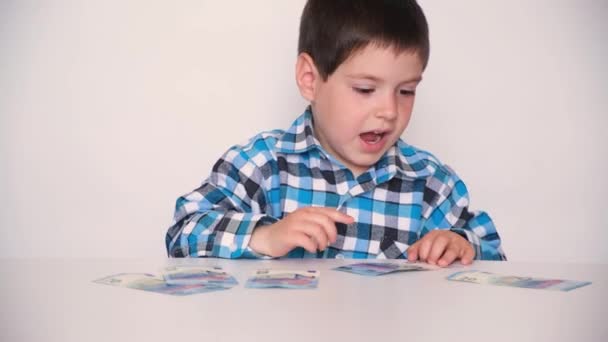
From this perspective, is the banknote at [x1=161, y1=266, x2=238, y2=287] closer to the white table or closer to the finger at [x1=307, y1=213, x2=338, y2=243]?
the white table

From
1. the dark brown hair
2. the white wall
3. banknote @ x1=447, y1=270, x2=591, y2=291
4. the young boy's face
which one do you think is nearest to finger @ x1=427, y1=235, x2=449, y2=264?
banknote @ x1=447, y1=270, x2=591, y2=291

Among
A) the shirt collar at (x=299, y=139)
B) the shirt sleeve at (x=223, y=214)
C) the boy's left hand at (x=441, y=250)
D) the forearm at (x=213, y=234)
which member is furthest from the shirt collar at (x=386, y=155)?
the boy's left hand at (x=441, y=250)

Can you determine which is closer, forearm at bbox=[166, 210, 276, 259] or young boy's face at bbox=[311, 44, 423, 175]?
forearm at bbox=[166, 210, 276, 259]

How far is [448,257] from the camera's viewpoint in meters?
1.29

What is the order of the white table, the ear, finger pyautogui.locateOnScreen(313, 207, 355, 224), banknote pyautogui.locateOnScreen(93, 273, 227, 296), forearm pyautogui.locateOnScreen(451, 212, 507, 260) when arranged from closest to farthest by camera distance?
the white table
banknote pyautogui.locateOnScreen(93, 273, 227, 296)
finger pyautogui.locateOnScreen(313, 207, 355, 224)
forearm pyautogui.locateOnScreen(451, 212, 507, 260)
the ear

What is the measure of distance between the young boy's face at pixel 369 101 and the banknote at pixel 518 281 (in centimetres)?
57

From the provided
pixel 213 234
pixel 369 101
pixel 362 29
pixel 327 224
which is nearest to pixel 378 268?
pixel 327 224

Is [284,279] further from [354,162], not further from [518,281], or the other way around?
[354,162]

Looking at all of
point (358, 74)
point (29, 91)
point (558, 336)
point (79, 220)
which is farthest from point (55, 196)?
point (558, 336)

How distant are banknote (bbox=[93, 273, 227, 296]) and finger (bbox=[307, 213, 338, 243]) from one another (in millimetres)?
323

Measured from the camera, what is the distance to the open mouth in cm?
170

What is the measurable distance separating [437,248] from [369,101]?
0.44 metres

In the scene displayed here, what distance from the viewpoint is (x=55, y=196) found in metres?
2.33

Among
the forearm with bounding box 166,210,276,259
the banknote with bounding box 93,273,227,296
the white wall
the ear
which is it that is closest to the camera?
the banknote with bounding box 93,273,227,296
